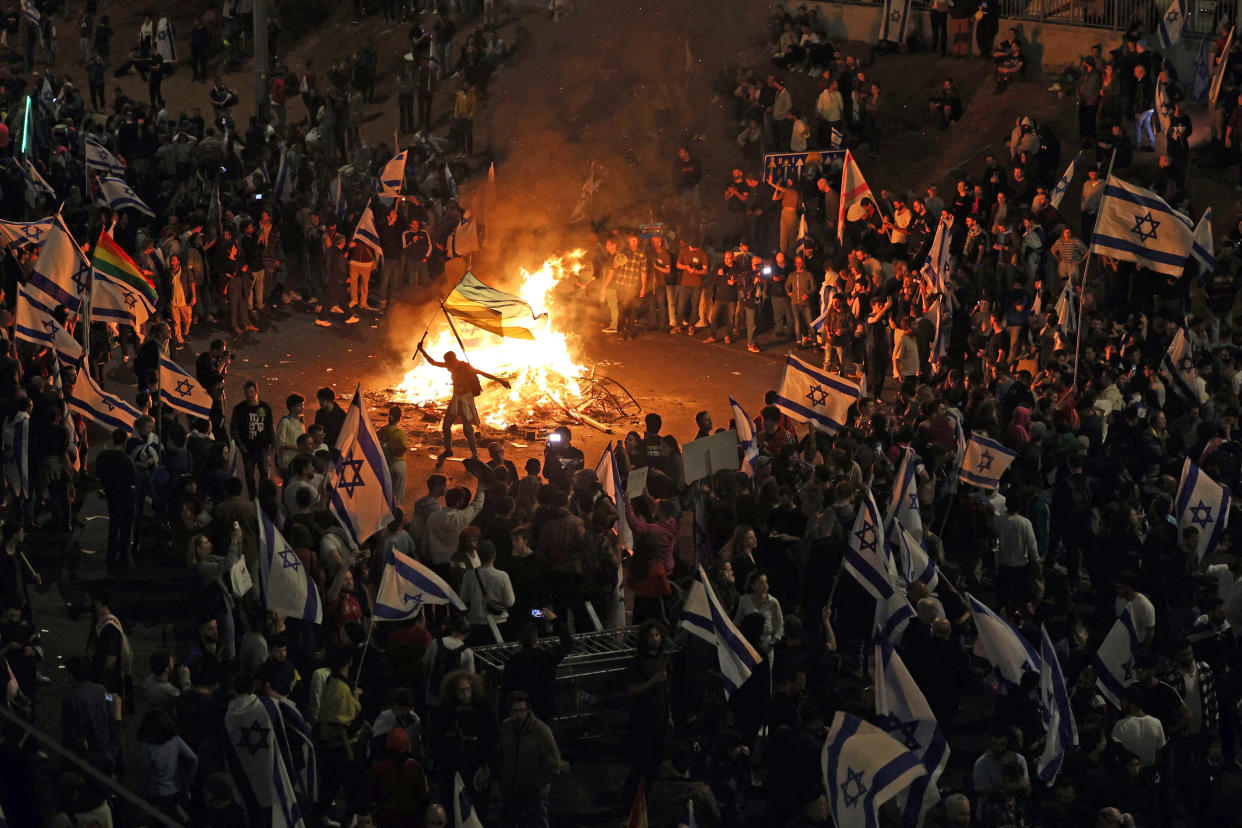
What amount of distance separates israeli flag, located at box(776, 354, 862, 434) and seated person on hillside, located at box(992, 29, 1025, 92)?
14.2 m

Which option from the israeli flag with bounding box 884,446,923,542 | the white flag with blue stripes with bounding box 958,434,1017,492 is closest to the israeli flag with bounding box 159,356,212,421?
the israeli flag with bounding box 884,446,923,542

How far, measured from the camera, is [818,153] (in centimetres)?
3017

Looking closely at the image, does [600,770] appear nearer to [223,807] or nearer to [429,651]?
[429,651]

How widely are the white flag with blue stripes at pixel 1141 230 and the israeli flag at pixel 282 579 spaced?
32.2 feet

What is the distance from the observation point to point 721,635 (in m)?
13.6

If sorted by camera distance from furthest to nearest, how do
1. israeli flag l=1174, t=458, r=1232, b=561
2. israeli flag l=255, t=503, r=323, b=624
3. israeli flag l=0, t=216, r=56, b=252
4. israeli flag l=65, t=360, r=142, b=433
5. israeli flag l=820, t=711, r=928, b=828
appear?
israeli flag l=0, t=216, r=56, b=252 < israeli flag l=65, t=360, r=142, b=433 < israeli flag l=1174, t=458, r=1232, b=561 < israeli flag l=255, t=503, r=323, b=624 < israeli flag l=820, t=711, r=928, b=828

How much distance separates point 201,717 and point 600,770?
3.27m

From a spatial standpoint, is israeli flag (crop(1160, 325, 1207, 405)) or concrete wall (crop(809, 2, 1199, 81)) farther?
concrete wall (crop(809, 2, 1199, 81))

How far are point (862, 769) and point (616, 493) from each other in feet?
17.4

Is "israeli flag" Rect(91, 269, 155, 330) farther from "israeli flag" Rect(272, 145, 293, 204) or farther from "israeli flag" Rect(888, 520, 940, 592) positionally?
"israeli flag" Rect(272, 145, 293, 204)

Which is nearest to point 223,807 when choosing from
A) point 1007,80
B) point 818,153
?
point 818,153

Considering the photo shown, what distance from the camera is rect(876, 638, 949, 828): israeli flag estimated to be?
11688 mm

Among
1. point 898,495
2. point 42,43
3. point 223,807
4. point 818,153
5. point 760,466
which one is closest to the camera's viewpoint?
point 223,807

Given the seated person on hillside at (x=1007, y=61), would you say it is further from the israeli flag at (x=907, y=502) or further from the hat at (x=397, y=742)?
the hat at (x=397, y=742)
